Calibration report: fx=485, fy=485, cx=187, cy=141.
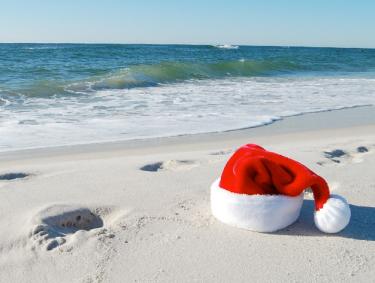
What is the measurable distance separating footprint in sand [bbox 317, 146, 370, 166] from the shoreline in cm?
Answer: 127

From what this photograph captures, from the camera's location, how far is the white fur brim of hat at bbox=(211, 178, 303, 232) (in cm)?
241

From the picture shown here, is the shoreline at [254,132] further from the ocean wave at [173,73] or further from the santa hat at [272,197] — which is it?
the ocean wave at [173,73]

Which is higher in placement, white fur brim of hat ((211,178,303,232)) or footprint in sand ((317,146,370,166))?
white fur brim of hat ((211,178,303,232))

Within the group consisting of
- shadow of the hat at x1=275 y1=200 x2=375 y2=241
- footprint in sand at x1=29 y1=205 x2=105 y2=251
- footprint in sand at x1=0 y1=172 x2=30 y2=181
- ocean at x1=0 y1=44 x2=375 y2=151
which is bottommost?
ocean at x1=0 y1=44 x2=375 y2=151

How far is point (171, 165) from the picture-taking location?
3.80m

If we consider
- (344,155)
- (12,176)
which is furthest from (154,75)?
(12,176)

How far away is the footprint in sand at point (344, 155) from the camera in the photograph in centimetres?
391

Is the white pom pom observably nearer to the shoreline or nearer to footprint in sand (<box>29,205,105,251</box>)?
footprint in sand (<box>29,205,105,251</box>)

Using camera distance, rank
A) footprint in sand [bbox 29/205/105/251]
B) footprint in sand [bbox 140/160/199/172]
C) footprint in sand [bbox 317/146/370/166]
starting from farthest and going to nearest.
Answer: footprint in sand [bbox 317/146/370/166], footprint in sand [bbox 140/160/199/172], footprint in sand [bbox 29/205/105/251]

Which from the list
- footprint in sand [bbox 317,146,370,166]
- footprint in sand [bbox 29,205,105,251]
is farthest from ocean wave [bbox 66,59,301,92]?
footprint in sand [bbox 29,205,105,251]

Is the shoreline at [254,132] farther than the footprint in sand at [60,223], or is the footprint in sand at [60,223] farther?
the shoreline at [254,132]

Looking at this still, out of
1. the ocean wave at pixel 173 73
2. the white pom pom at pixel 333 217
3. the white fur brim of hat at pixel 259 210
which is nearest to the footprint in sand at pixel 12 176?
the white fur brim of hat at pixel 259 210

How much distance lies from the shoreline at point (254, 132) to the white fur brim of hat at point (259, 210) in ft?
7.85

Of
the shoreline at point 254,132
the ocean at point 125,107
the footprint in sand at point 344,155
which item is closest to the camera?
the footprint in sand at point 344,155
